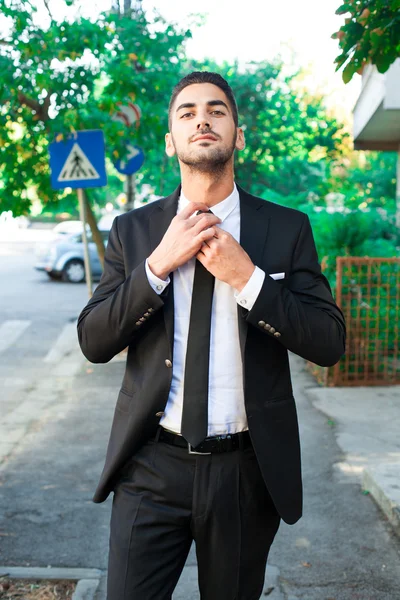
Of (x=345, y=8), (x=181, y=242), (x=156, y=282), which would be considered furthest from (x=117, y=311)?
(x=345, y=8)

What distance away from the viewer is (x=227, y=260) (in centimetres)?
229

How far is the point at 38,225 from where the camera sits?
6575cm

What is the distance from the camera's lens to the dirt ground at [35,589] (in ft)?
12.8

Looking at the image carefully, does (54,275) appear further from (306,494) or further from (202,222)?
(202,222)

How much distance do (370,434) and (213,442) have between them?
4.61 metres

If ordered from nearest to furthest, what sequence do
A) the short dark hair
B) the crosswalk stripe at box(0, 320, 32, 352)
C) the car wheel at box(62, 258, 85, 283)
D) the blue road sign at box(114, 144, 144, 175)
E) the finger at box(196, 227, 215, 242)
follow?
1. the finger at box(196, 227, 215, 242)
2. the short dark hair
3. the blue road sign at box(114, 144, 144, 175)
4. the crosswalk stripe at box(0, 320, 32, 352)
5. the car wheel at box(62, 258, 85, 283)

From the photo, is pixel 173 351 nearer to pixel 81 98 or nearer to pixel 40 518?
pixel 40 518

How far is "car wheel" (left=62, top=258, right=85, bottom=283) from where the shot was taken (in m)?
21.2

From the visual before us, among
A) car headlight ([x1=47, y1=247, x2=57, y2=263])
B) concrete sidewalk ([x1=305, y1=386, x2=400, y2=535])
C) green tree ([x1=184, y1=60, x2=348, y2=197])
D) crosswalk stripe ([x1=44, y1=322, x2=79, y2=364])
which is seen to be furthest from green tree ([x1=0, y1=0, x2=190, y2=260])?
car headlight ([x1=47, y1=247, x2=57, y2=263])

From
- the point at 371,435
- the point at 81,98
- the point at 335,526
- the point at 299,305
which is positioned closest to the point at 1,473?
the point at 335,526

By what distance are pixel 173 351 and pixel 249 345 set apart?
0.79 ft

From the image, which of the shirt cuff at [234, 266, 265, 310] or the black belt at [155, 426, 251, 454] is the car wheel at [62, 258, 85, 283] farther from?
the shirt cuff at [234, 266, 265, 310]

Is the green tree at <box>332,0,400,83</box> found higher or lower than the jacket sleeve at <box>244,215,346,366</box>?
higher

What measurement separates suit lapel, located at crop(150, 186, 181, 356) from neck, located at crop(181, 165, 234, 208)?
11cm
